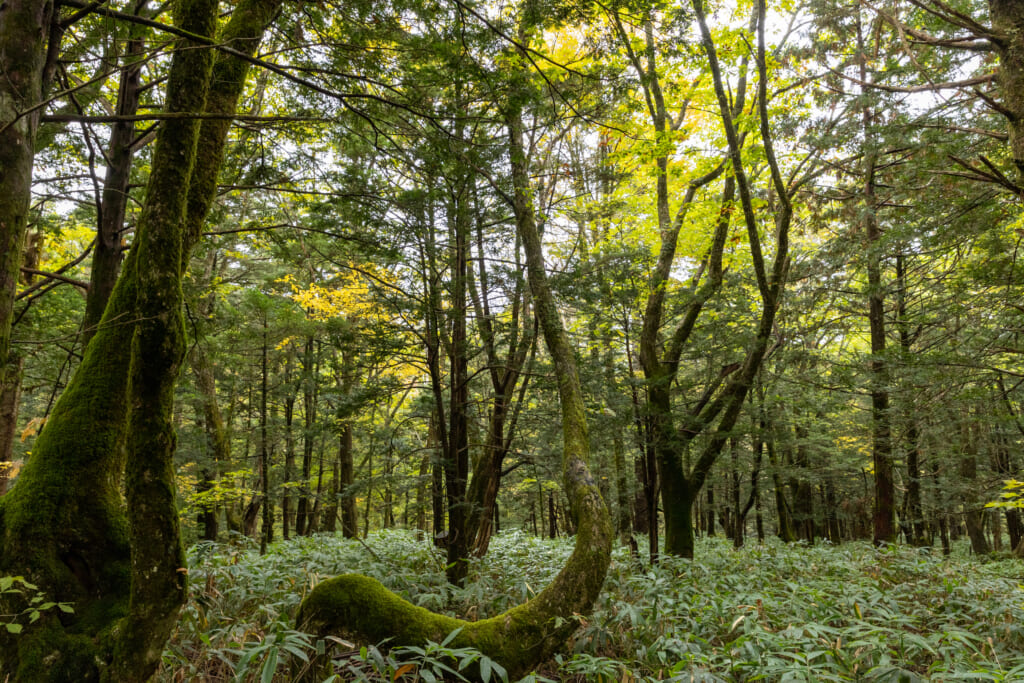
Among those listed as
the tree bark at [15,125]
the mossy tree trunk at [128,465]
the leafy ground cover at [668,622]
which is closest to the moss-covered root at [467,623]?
the leafy ground cover at [668,622]

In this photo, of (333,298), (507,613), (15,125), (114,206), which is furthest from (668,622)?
(333,298)

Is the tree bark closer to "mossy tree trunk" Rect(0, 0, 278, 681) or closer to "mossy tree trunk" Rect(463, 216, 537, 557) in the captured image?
"mossy tree trunk" Rect(0, 0, 278, 681)

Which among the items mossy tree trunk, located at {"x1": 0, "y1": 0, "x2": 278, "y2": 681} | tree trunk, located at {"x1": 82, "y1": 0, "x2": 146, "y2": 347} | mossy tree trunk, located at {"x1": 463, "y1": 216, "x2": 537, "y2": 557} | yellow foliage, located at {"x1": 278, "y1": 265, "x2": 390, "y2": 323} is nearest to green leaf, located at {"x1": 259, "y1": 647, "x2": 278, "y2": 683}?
mossy tree trunk, located at {"x1": 0, "y1": 0, "x2": 278, "y2": 681}

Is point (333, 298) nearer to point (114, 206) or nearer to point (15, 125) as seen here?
point (114, 206)

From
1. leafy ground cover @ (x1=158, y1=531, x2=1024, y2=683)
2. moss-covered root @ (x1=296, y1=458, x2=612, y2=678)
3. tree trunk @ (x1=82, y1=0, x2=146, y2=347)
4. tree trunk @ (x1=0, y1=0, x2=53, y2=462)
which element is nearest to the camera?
tree trunk @ (x1=0, y1=0, x2=53, y2=462)

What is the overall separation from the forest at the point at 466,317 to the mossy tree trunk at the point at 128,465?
0.02 m

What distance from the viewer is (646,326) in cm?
836

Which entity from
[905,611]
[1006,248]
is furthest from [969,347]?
[905,611]

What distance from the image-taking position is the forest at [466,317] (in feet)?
9.19

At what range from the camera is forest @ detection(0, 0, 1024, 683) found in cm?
280

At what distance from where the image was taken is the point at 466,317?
595cm

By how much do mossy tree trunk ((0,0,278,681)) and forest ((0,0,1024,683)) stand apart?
0.02m

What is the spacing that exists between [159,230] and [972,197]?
7840mm

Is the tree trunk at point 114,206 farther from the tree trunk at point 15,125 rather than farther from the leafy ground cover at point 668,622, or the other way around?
the leafy ground cover at point 668,622
